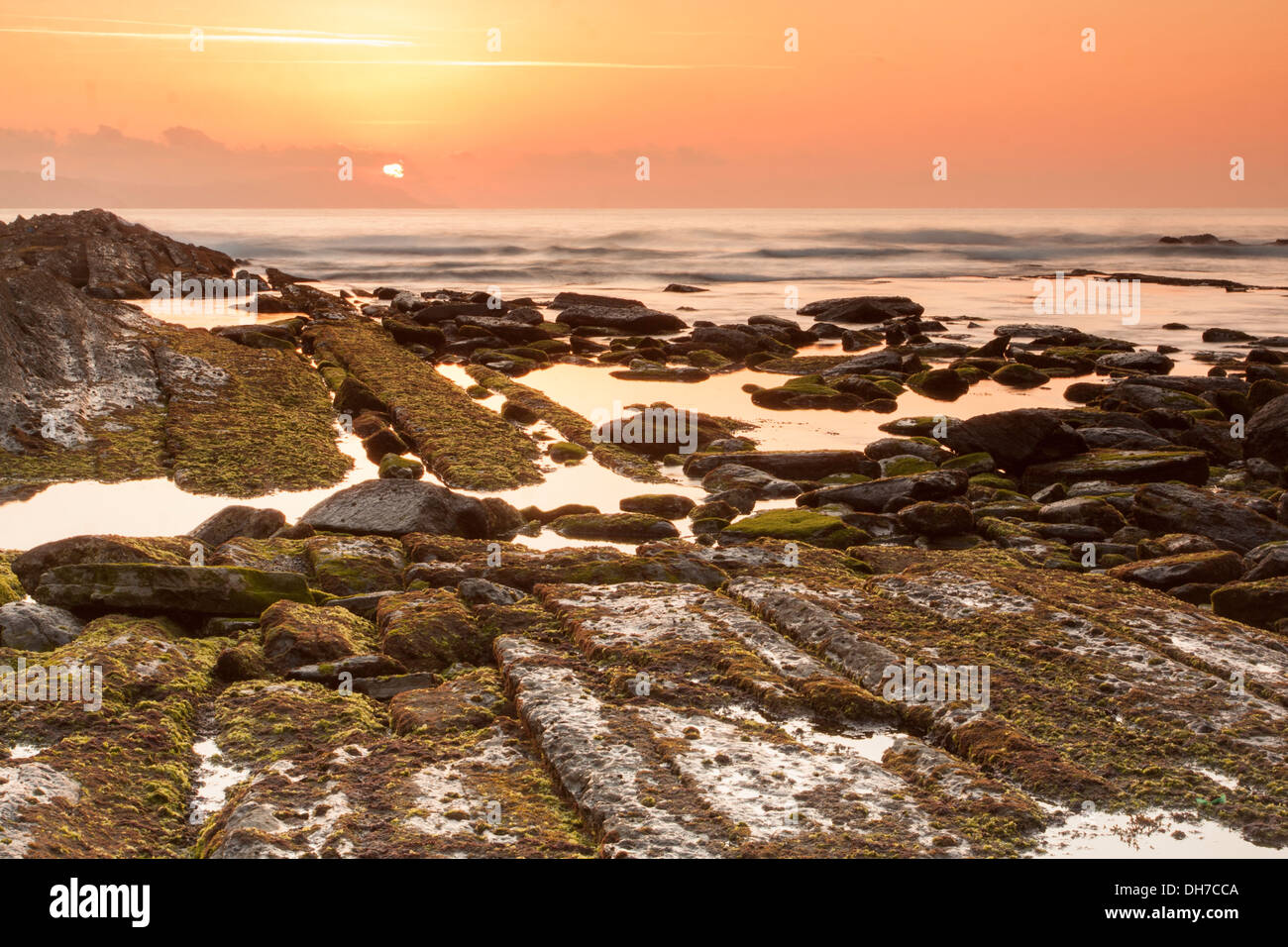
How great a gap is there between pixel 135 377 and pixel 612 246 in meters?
82.0

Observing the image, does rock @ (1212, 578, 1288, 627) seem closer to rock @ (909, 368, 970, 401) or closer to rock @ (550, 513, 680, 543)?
rock @ (550, 513, 680, 543)

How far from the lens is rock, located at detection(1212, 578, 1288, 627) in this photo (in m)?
11.9

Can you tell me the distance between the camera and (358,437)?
21734 millimetres

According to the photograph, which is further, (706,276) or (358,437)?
(706,276)

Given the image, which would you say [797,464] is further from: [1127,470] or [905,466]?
[1127,470]

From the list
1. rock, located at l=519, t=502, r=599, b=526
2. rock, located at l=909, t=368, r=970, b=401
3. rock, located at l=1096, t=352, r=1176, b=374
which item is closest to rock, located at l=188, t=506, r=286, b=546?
rock, located at l=519, t=502, r=599, b=526

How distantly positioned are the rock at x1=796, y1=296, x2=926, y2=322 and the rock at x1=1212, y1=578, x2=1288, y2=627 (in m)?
37.5

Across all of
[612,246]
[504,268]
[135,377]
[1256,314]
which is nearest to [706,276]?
[504,268]

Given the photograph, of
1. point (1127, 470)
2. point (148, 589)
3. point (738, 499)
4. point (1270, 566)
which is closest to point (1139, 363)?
point (1127, 470)

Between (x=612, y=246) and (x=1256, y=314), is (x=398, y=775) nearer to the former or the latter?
(x=1256, y=314)

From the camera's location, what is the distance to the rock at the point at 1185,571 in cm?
1295

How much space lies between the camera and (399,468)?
61.3 feet

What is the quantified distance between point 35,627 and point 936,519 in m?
11.6

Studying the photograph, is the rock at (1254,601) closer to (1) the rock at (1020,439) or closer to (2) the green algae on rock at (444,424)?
(1) the rock at (1020,439)
